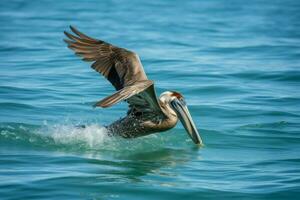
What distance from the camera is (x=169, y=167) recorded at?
979cm

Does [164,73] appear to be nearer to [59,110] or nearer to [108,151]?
[59,110]

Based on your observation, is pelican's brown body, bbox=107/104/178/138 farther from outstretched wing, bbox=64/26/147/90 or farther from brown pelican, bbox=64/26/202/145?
outstretched wing, bbox=64/26/147/90

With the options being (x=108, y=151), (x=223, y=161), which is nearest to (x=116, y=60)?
(x=108, y=151)

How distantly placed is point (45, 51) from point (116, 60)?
30.5ft

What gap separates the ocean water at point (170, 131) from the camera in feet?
29.4

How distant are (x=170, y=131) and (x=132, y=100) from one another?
1484 millimetres

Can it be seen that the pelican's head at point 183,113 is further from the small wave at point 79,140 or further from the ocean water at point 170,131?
the small wave at point 79,140

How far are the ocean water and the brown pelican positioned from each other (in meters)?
0.26

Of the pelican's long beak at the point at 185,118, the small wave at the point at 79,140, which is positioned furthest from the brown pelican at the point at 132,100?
the small wave at the point at 79,140

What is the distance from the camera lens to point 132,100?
1066cm

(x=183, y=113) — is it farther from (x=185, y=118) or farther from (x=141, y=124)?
(x=141, y=124)

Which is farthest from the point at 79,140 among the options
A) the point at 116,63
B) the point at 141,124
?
the point at 116,63

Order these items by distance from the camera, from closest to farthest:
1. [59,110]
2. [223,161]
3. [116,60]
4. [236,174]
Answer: [236,174]
[223,161]
[116,60]
[59,110]

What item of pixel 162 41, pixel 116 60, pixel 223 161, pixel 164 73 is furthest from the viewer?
pixel 162 41
